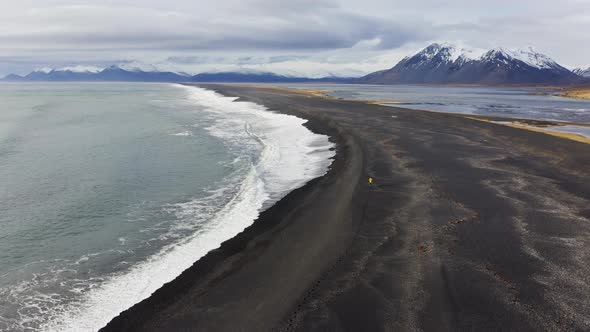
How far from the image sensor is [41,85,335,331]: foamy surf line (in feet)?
33.3

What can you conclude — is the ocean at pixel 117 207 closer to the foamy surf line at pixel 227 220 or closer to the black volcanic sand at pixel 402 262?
the foamy surf line at pixel 227 220

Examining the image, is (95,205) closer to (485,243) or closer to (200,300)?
(200,300)

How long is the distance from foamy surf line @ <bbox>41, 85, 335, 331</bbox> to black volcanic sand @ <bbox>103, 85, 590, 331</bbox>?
2.03ft

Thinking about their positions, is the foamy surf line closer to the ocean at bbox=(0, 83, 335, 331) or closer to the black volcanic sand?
the ocean at bbox=(0, 83, 335, 331)

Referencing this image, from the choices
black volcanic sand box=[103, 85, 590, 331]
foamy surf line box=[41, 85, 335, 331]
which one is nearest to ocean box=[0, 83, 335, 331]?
foamy surf line box=[41, 85, 335, 331]

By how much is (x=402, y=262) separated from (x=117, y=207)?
13031 millimetres

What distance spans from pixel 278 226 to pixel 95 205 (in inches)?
361

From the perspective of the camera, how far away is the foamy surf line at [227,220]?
400 inches

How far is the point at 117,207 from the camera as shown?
18297mm

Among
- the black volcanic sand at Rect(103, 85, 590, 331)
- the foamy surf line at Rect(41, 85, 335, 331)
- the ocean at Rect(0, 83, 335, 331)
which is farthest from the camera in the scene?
the ocean at Rect(0, 83, 335, 331)

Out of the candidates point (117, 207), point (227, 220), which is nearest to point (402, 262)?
point (227, 220)

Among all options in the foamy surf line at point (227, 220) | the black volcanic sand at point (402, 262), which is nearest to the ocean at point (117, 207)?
the foamy surf line at point (227, 220)

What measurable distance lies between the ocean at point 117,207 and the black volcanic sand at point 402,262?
1.45 meters

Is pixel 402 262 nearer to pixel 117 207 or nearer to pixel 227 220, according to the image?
pixel 227 220
